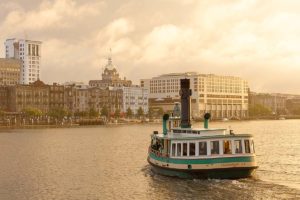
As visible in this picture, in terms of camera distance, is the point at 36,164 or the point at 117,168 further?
the point at 36,164

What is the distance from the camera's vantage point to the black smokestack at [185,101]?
46656 millimetres

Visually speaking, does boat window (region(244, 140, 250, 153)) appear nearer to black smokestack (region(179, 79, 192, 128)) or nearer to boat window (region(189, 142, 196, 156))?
boat window (region(189, 142, 196, 156))

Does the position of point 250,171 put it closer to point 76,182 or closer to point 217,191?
point 217,191

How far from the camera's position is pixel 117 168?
179 ft

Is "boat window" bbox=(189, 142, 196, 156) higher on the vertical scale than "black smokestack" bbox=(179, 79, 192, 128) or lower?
lower

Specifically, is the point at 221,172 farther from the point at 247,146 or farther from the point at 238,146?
the point at 247,146

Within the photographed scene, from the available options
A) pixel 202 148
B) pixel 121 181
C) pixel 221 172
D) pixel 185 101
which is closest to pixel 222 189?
pixel 221 172

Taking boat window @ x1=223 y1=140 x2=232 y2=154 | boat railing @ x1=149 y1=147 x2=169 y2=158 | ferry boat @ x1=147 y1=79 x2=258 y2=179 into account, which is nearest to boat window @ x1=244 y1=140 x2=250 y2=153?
ferry boat @ x1=147 y1=79 x2=258 y2=179

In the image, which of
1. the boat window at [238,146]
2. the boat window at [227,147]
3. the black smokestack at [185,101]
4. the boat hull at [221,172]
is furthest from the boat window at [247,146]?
the black smokestack at [185,101]

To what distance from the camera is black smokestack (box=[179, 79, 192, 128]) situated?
46.7 m

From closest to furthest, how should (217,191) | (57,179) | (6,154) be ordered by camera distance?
(217,191), (57,179), (6,154)

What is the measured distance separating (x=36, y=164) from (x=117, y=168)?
10.7 metres

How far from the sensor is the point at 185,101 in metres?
46.8

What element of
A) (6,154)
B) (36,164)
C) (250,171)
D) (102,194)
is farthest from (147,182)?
(6,154)
